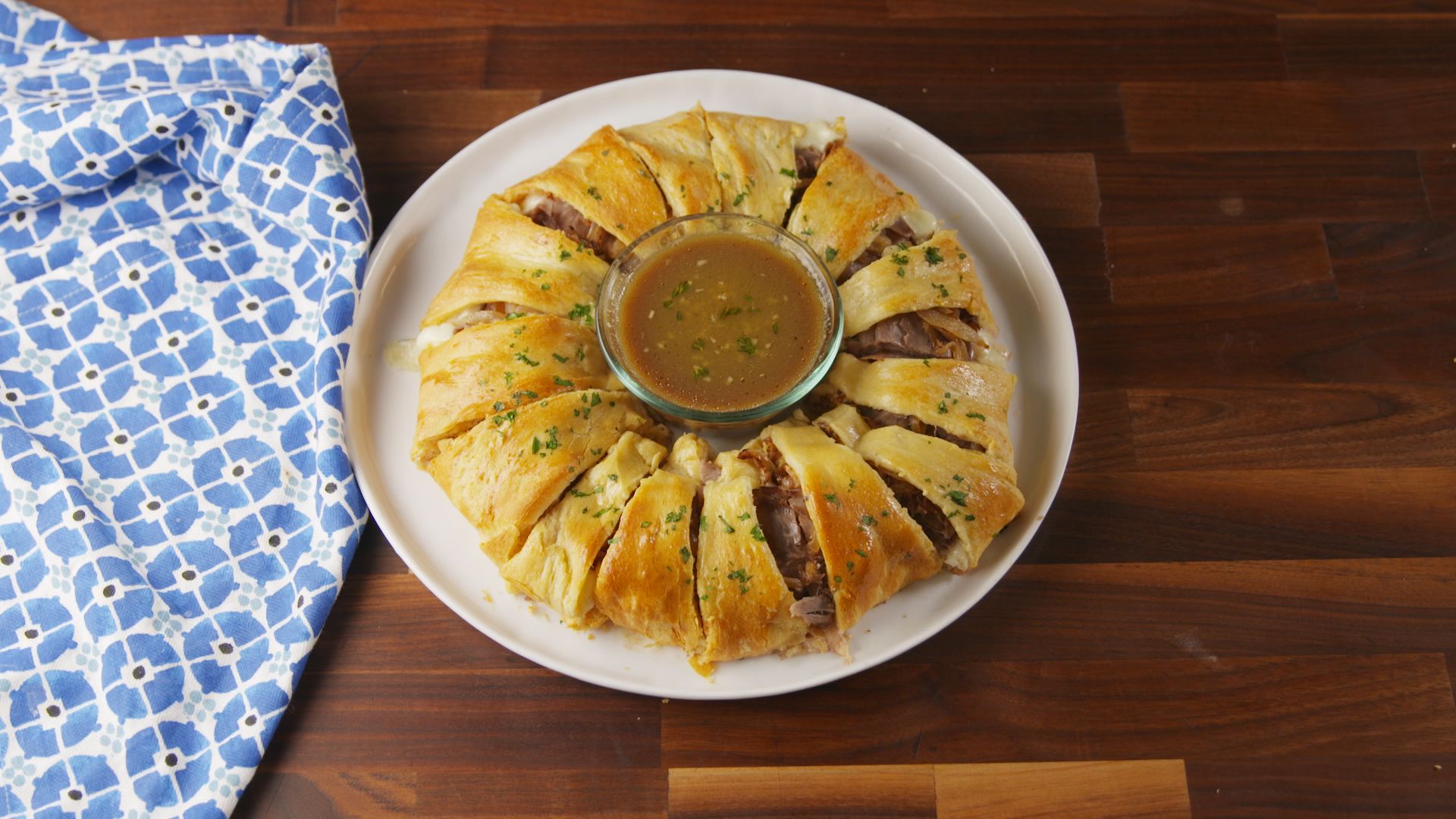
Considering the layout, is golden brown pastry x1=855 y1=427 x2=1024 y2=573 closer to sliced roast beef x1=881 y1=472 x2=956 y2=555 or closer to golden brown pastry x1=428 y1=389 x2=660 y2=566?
sliced roast beef x1=881 y1=472 x2=956 y2=555

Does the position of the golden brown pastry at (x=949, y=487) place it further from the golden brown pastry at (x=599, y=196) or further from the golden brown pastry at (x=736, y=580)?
the golden brown pastry at (x=599, y=196)

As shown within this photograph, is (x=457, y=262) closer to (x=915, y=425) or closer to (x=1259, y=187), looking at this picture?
(x=915, y=425)

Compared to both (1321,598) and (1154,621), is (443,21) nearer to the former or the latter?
(1154,621)

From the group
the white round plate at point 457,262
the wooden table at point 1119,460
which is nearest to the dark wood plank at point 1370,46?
the wooden table at point 1119,460

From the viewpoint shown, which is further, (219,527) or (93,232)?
(93,232)

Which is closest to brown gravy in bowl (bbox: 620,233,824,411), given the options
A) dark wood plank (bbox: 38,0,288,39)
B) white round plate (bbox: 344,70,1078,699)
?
white round plate (bbox: 344,70,1078,699)

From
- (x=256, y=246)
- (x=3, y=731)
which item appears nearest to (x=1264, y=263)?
(x=256, y=246)
